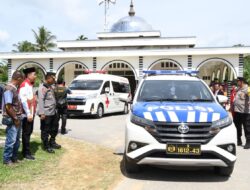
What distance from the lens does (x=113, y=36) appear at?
148ft

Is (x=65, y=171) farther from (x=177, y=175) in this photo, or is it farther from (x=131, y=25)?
(x=131, y=25)

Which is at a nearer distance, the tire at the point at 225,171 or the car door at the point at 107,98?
the tire at the point at 225,171

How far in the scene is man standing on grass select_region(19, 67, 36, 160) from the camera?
7.44 m

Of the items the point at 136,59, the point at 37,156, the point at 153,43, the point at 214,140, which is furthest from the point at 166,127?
the point at 153,43

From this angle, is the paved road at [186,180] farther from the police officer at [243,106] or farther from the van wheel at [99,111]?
the van wheel at [99,111]

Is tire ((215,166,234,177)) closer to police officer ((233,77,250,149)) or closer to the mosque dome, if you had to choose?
police officer ((233,77,250,149))

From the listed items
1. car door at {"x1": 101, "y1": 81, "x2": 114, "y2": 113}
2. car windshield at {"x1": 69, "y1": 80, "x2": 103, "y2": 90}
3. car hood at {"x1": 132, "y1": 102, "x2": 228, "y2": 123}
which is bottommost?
car door at {"x1": 101, "y1": 81, "x2": 114, "y2": 113}

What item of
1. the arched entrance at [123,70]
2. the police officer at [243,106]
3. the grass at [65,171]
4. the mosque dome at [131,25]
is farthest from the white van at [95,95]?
the mosque dome at [131,25]

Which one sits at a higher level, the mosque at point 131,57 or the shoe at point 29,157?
the mosque at point 131,57

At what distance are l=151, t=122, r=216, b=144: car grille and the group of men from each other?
246 cm

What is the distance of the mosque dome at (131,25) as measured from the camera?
50.1 meters

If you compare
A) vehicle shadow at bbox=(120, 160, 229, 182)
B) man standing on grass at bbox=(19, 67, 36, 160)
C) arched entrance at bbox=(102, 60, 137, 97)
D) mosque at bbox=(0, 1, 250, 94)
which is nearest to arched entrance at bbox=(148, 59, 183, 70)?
mosque at bbox=(0, 1, 250, 94)

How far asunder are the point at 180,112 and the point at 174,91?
143 centimetres

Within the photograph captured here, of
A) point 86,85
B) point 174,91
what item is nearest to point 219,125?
point 174,91
